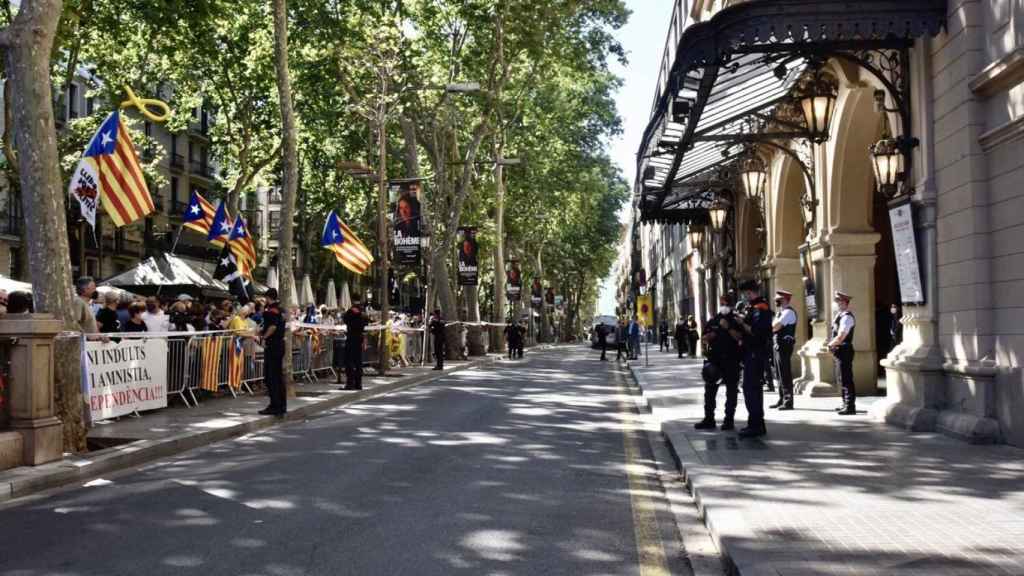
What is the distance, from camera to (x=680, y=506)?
7.73m

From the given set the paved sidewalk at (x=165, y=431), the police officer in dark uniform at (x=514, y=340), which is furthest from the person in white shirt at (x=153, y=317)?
the police officer in dark uniform at (x=514, y=340)

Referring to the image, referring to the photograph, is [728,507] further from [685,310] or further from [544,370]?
[685,310]

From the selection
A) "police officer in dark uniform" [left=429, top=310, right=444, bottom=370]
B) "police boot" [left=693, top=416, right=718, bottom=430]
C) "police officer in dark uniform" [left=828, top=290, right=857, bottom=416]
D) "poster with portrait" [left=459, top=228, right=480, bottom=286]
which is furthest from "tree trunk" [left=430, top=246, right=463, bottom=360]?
"police boot" [left=693, top=416, right=718, bottom=430]

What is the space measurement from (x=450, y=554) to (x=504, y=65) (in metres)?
24.5

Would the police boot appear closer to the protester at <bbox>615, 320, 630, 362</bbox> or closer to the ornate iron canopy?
the ornate iron canopy

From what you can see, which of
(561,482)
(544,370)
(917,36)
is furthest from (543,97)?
(561,482)

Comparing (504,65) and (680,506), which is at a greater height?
(504,65)

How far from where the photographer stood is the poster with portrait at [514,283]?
167 ft

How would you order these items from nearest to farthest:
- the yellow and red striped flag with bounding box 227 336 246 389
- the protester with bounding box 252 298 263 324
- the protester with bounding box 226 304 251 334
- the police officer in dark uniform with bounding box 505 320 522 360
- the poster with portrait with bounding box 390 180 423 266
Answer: the yellow and red striped flag with bounding box 227 336 246 389
the protester with bounding box 226 304 251 334
the protester with bounding box 252 298 263 324
the poster with portrait with bounding box 390 180 423 266
the police officer in dark uniform with bounding box 505 320 522 360

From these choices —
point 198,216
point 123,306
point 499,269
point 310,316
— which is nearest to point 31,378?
point 123,306

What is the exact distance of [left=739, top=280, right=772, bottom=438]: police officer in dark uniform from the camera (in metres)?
11.2

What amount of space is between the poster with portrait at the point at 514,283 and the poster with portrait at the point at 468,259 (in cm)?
1366

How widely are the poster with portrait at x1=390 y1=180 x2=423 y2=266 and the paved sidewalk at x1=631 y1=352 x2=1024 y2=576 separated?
15.9m

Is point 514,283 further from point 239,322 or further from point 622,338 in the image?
point 239,322
